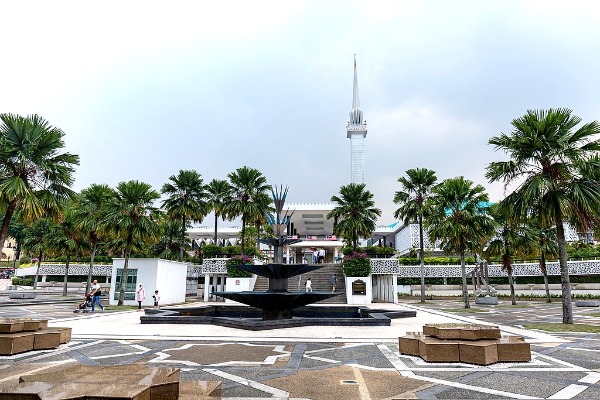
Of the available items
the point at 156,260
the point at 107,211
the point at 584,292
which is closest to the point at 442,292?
the point at 584,292

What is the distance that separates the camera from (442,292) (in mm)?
42188

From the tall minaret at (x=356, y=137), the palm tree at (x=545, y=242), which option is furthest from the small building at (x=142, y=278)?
the tall minaret at (x=356, y=137)

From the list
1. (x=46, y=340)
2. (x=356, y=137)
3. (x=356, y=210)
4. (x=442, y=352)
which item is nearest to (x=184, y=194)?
(x=356, y=210)

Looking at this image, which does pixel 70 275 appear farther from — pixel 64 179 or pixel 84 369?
pixel 84 369

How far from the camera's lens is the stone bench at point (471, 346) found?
7.87 m

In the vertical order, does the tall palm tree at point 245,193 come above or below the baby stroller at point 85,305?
above

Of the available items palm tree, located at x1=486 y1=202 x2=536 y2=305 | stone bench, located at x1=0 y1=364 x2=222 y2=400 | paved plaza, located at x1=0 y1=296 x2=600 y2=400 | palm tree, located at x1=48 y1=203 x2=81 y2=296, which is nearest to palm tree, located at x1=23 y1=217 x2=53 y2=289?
palm tree, located at x1=48 y1=203 x2=81 y2=296

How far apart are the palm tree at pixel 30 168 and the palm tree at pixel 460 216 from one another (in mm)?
22438

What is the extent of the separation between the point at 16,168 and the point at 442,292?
3992 cm

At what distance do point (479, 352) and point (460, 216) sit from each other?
19.4 metres

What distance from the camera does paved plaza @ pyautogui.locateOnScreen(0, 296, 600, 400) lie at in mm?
6005

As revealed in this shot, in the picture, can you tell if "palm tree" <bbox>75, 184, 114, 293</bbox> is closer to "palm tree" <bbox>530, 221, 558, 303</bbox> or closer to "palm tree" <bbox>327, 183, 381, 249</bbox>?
"palm tree" <bbox>327, 183, 381, 249</bbox>

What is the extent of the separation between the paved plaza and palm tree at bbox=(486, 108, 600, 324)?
4.85m

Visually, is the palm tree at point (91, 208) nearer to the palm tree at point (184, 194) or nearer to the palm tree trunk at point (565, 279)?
the palm tree at point (184, 194)
